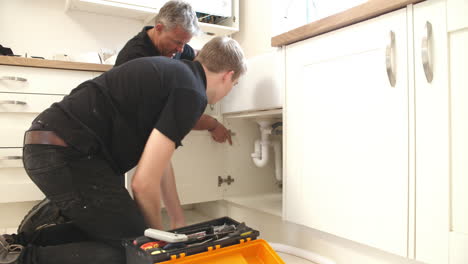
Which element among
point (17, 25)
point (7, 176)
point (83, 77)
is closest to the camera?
point (7, 176)

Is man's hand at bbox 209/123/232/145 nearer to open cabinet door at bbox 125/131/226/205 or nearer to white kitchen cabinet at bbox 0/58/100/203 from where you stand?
open cabinet door at bbox 125/131/226/205

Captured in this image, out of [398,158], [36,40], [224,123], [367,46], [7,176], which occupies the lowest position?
[7,176]

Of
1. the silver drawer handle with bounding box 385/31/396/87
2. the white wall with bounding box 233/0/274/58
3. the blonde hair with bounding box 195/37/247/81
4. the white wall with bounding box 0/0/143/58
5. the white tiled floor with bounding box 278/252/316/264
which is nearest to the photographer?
the silver drawer handle with bounding box 385/31/396/87

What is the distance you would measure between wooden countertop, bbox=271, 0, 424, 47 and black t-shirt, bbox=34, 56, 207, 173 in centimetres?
42

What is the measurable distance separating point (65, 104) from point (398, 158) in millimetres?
981

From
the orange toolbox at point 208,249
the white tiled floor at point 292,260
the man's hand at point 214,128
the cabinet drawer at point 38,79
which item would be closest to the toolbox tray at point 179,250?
the orange toolbox at point 208,249

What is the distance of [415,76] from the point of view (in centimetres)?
91

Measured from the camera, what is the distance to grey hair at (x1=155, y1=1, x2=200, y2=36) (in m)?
1.47

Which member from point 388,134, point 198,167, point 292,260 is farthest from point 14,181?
point 388,134

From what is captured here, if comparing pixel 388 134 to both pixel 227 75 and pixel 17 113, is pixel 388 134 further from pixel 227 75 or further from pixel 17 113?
pixel 17 113

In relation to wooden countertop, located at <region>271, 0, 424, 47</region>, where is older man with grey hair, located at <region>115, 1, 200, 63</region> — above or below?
above

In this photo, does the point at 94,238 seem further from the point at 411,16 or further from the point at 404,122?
the point at 411,16

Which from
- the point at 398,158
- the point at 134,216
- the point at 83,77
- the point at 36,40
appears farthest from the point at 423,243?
the point at 36,40

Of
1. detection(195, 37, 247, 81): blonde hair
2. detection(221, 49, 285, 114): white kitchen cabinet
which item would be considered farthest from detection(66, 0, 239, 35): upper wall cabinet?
detection(195, 37, 247, 81): blonde hair
